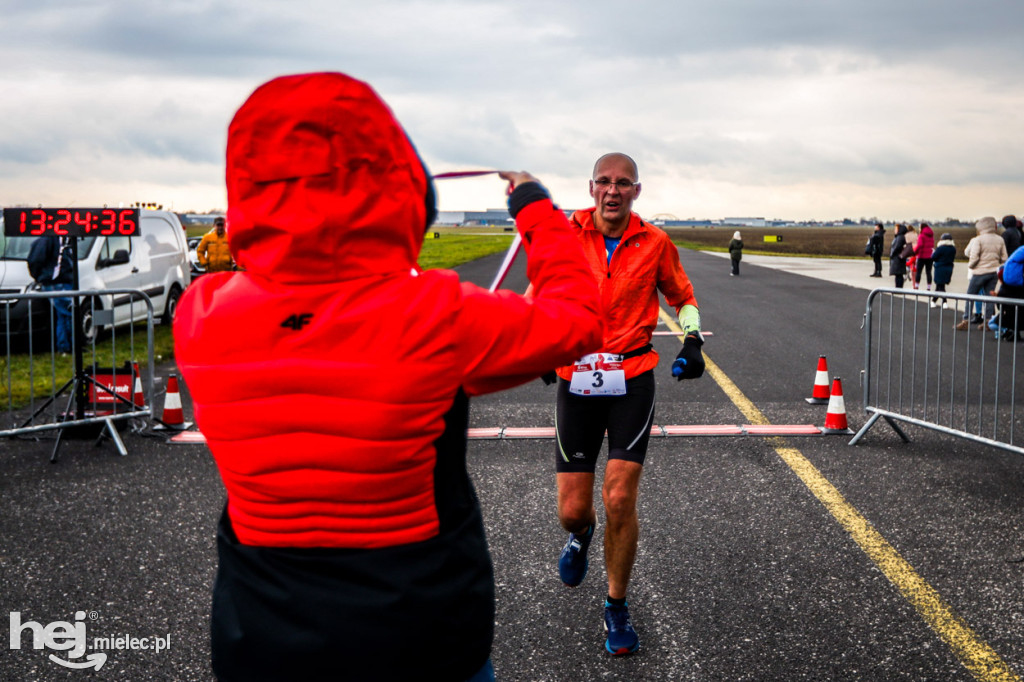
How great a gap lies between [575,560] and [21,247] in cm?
1170

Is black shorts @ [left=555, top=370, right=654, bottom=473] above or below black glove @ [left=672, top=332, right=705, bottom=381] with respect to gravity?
below

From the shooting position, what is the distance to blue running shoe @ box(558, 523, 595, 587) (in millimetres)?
4164

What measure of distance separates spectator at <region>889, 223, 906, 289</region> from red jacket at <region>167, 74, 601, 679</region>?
923 inches

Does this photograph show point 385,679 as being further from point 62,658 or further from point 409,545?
point 62,658

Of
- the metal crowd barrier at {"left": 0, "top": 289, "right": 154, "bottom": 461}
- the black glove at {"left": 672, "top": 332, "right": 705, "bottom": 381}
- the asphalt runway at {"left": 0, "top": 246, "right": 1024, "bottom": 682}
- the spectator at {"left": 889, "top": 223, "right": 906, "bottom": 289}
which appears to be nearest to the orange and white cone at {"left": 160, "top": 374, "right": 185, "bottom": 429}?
the metal crowd barrier at {"left": 0, "top": 289, "right": 154, "bottom": 461}

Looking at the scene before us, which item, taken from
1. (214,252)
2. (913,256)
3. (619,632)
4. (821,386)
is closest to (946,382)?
(821,386)

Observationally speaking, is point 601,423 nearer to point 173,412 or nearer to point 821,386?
point 173,412

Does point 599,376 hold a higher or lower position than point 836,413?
higher

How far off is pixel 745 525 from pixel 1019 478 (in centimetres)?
237

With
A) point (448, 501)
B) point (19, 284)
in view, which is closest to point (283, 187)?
point (448, 501)

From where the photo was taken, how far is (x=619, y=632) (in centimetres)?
372

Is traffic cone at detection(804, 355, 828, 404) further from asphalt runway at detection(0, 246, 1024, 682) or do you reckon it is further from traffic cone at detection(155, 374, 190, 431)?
traffic cone at detection(155, 374, 190, 431)

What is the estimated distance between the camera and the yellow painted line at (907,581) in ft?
A: 11.8

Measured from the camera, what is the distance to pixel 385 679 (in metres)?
Answer: 1.74
